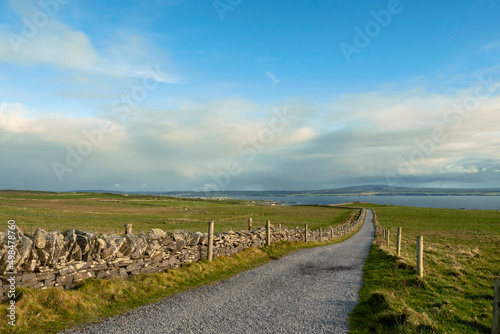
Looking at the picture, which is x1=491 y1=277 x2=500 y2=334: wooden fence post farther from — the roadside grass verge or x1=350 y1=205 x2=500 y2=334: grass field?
the roadside grass verge

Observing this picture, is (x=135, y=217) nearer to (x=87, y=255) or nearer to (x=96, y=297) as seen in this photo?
(x=87, y=255)

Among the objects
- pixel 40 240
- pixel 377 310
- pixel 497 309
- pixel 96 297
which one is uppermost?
pixel 40 240

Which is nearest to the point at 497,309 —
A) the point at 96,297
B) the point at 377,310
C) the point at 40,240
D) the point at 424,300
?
the point at 377,310

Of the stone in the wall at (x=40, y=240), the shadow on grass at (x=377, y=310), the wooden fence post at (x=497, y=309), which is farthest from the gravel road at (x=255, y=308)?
the wooden fence post at (x=497, y=309)

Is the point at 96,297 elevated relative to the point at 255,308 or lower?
elevated

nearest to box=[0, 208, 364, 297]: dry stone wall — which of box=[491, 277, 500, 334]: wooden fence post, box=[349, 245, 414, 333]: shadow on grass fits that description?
box=[349, 245, 414, 333]: shadow on grass

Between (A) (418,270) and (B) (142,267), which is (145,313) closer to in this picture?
(B) (142,267)

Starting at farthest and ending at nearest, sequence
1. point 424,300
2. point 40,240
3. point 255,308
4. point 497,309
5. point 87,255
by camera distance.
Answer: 1. point 424,300
2. point 87,255
3. point 255,308
4. point 40,240
5. point 497,309

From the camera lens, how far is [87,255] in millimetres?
9008

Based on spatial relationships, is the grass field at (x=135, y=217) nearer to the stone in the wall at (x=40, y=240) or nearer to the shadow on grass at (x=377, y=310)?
the stone in the wall at (x=40, y=240)

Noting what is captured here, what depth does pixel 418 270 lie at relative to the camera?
12727 millimetres

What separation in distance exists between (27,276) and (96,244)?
76.6 inches

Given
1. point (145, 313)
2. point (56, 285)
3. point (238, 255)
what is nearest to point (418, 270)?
point (238, 255)

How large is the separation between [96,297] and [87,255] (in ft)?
4.59
